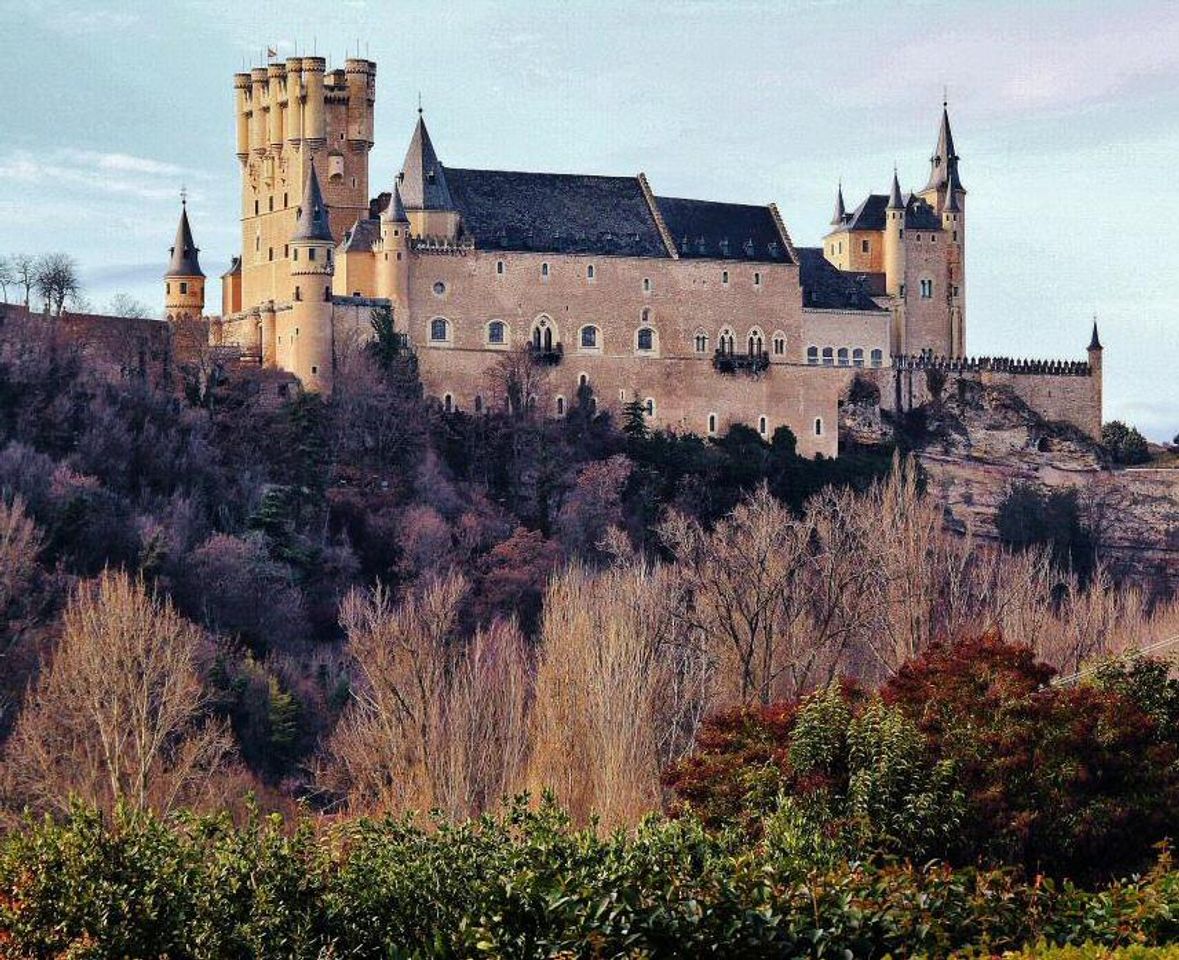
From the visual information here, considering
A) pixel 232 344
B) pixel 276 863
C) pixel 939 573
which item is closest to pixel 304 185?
pixel 232 344

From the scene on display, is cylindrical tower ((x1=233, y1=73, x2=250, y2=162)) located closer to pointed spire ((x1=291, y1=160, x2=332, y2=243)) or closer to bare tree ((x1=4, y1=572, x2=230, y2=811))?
pointed spire ((x1=291, y1=160, x2=332, y2=243))

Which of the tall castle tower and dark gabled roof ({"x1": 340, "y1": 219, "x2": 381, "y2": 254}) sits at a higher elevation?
the tall castle tower

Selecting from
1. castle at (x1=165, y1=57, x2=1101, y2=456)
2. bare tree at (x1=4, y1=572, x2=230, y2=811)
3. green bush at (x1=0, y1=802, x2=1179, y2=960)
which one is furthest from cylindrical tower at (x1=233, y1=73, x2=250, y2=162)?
green bush at (x1=0, y1=802, x2=1179, y2=960)

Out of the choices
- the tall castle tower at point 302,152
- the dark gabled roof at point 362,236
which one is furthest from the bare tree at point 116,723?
the tall castle tower at point 302,152

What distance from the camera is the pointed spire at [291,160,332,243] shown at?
82.7 metres

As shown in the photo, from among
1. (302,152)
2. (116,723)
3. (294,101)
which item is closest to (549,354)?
(302,152)

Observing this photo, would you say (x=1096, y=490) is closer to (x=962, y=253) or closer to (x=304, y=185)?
(x=962, y=253)

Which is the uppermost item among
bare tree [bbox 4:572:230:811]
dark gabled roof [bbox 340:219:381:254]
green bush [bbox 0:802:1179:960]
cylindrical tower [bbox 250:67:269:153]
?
cylindrical tower [bbox 250:67:269:153]

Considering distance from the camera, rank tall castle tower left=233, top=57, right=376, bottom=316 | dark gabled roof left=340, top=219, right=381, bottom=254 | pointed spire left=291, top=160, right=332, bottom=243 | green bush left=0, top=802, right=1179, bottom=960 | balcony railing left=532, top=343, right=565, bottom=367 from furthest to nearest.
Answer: tall castle tower left=233, top=57, right=376, bottom=316 < balcony railing left=532, top=343, right=565, bottom=367 < dark gabled roof left=340, top=219, right=381, bottom=254 < pointed spire left=291, top=160, right=332, bottom=243 < green bush left=0, top=802, right=1179, bottom=960

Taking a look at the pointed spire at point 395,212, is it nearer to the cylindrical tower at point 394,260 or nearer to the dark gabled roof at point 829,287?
the cylindrical tower at point 394,260

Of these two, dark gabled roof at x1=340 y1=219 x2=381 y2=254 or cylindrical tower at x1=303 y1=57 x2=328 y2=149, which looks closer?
dark gabled roof at x1=340 y1=219 x2=381 y2=254

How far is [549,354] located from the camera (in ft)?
280

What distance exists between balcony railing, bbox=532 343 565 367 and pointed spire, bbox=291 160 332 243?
24.7ft

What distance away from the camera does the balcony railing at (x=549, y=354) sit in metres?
85.0
